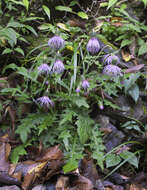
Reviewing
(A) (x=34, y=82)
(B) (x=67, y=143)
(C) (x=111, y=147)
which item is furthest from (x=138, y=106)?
(A) (x=34, y=82)

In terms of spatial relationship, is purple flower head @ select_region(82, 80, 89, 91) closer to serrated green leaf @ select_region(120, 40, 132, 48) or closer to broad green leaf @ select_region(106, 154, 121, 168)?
broad green leaf @ select_region(106, 154, 121, 168)

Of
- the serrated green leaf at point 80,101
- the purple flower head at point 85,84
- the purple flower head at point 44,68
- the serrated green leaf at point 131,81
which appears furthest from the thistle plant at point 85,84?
the serrated green leaf at point 131,81

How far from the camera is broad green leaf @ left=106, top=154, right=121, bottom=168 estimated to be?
1.74 meters

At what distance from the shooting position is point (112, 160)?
5.82 feet

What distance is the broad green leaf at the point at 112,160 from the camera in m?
1.74

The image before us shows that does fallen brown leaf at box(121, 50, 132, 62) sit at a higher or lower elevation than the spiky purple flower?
higher

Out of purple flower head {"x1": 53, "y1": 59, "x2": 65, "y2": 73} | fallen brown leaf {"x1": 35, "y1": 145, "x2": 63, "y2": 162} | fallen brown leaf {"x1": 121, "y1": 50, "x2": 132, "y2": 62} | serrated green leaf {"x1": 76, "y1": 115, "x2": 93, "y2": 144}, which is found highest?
fallen brown leaf {"x1": 121, "y1": 50, "x2": 132, "y2": 62}

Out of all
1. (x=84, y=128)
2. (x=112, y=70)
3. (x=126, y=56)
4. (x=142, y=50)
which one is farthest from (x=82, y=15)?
(x=84, y=128)

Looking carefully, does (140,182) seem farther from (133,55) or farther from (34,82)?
(133,55)

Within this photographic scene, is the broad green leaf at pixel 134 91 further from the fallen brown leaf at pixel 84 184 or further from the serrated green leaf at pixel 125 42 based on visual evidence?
the fallen brown leaf at pixel 84 184

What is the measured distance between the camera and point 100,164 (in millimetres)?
1681

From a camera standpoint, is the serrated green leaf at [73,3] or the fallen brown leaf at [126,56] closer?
the fallen brown leaf at [126,56]

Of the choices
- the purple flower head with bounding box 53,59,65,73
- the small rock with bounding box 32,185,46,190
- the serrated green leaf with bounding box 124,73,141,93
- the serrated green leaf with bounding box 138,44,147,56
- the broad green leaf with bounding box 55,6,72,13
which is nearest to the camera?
the small rock with bounding box 32,185,46,190

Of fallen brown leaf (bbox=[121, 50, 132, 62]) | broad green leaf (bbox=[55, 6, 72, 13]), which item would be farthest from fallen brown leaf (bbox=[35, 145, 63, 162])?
broad green leaf (bbox=[55, 6, 72, 13])
